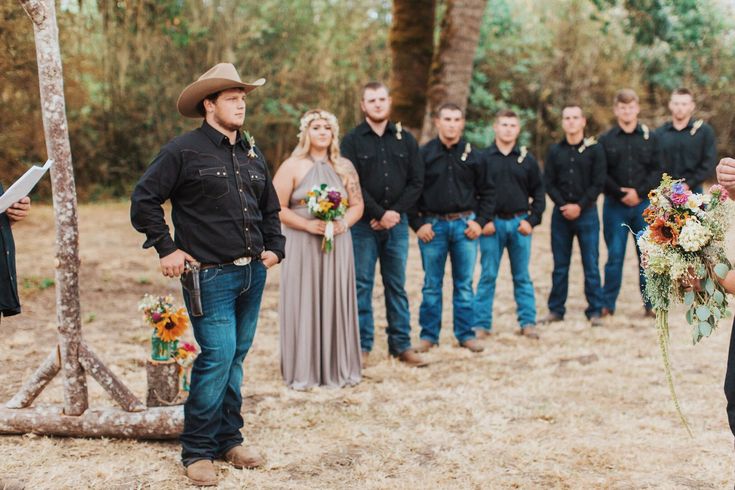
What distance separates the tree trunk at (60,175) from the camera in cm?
476

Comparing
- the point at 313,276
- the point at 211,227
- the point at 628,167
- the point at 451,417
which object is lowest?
the point at 451,417

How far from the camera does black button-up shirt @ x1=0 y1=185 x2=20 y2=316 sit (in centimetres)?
443

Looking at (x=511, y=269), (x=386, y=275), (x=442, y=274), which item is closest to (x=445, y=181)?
(x=442, y=274)

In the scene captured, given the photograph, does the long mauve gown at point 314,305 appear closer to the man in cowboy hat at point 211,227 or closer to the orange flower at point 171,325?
the orange flower at point 171,325

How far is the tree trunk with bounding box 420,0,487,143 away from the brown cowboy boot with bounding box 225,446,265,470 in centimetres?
753

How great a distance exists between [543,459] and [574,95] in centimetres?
1319

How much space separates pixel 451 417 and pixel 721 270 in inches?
100

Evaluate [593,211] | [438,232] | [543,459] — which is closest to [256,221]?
[543,459]

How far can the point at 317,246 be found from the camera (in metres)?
6.45

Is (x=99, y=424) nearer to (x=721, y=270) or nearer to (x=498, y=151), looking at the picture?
(x=721, y=270)

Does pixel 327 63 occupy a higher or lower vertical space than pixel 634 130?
higher

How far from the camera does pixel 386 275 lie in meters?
7.17

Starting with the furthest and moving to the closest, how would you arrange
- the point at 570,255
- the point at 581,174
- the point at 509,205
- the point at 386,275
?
the point at 570,255 → the point at 581,174 → the point at 509,205 → the point at 386,275

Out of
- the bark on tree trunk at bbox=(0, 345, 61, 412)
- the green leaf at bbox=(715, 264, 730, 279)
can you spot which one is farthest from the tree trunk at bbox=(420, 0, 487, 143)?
the green leaf at bbox=(715, 264, 730, 279)
